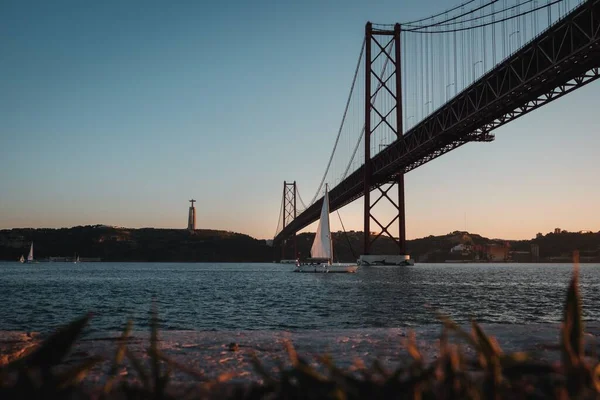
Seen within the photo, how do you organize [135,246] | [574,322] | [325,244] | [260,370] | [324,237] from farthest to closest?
1. [135,246]
2. [325,244]
3. [324,237]
4. [574,322]
5. [260,370]

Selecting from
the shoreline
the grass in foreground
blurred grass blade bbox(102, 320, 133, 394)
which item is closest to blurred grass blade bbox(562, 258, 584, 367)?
the grass in foreground

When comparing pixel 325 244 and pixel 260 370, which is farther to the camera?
pixel 325 244

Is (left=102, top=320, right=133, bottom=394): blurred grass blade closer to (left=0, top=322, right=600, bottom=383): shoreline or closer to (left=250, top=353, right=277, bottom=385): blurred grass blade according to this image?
(left=250, top=353, right=277, bottom=385): blurred grass blade

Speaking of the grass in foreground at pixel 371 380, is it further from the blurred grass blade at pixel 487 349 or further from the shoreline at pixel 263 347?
the shoreline at pixel 263 347

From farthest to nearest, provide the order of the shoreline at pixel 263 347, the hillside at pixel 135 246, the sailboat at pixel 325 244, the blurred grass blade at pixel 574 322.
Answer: the hillside at pixel 135 246 → the sailboat at pixel 325 244 → the shoreline at pixel 263 347 → the blurred grass blade at pixel 574 322

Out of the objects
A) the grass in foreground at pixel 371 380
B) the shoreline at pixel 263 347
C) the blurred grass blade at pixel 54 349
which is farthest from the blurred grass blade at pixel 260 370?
the shoreline at pixel 263 347

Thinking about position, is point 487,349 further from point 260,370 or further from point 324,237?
point 324,237

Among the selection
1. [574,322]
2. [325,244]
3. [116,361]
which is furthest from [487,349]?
[325,244]

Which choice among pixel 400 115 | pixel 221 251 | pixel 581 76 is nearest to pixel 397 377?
pixel 581 76
